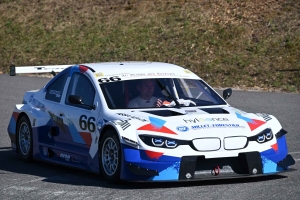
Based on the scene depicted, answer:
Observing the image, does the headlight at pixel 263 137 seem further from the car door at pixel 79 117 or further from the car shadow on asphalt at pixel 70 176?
the car door at pixel 79 117

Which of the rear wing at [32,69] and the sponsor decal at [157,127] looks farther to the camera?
the rear wing at [32,69]

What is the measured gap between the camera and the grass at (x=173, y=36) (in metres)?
24.5

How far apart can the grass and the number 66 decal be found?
13243 millimetres

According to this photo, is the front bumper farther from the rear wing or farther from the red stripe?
the rear wing

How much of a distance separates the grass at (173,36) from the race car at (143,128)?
1239 centimetres

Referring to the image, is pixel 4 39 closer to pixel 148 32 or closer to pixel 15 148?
pixel 148 32

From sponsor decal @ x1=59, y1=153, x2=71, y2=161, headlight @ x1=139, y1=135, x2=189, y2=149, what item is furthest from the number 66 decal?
headlight @ x1=139, y1=135, x2=189, y2=149

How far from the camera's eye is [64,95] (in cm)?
988

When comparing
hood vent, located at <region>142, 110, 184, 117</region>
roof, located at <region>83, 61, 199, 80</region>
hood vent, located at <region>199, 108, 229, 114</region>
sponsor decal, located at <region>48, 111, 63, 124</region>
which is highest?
roof, located at <region>83, 61, 199, 80</region>

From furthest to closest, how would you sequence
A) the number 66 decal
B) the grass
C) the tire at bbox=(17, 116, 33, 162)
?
the grass
the tire at bbox=(17, 116, 33, 162)
the number 66 decal

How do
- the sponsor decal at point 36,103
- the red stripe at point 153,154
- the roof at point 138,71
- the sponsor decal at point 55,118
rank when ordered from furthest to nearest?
1. the sponsor decal at point 36,103
2. the sponsor decal at point 55,118
3. the roof at point 138,71
4. the red stripe at point 153,154

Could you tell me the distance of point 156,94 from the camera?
30.3 ft

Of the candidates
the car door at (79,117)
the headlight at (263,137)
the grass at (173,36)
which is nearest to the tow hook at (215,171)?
the headlight at (263,137)

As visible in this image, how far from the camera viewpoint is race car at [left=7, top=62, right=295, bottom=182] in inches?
311
